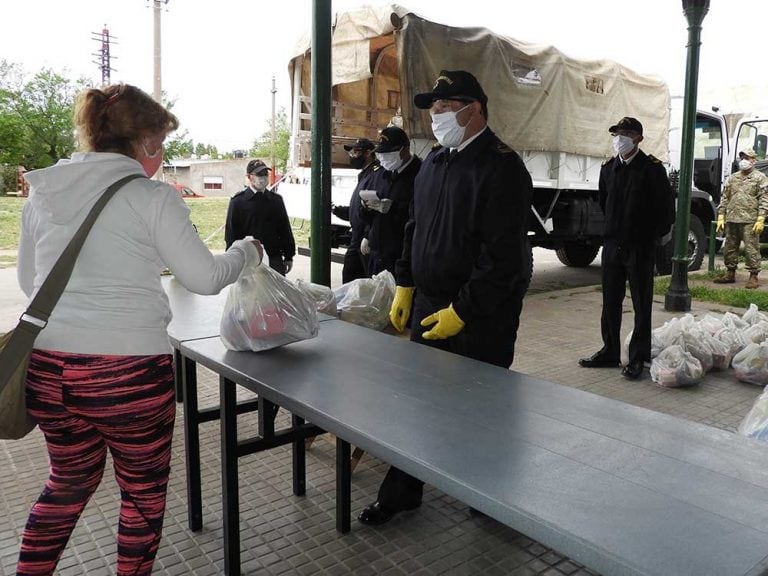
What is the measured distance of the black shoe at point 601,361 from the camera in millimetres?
5156

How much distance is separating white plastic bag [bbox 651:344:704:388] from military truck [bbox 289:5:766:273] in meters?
3.24

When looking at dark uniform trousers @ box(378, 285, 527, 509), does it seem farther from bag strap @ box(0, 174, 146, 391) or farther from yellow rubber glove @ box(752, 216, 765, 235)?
yellow rubber glove @ box(752, 216, 765, 235)

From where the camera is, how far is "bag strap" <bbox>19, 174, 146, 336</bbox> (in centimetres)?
166

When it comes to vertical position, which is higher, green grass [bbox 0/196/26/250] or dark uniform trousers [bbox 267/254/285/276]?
dark uniform trousers [bbox 267/254/285/276]

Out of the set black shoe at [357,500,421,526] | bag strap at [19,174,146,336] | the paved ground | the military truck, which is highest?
the military truck

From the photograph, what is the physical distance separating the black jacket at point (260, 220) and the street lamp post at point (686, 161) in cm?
423

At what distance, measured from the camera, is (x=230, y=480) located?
2441 mm

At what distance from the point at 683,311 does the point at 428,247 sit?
18.2 feet

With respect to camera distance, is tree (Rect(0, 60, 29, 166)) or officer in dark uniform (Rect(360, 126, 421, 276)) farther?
tree (Rect(0, 60, 29, 166))

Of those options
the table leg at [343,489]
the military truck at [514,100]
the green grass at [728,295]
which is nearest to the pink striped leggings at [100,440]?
the table leg at [343,489]

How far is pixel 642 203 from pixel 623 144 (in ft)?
1.58

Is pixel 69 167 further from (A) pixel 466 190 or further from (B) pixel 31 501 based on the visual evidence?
(B) pixel 31 501

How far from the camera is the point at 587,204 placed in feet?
29.0

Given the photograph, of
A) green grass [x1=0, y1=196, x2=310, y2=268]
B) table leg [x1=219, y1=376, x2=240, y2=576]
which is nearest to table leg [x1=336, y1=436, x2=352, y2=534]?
table leg [x1=219, y1=376, x2=240, y2=576]
